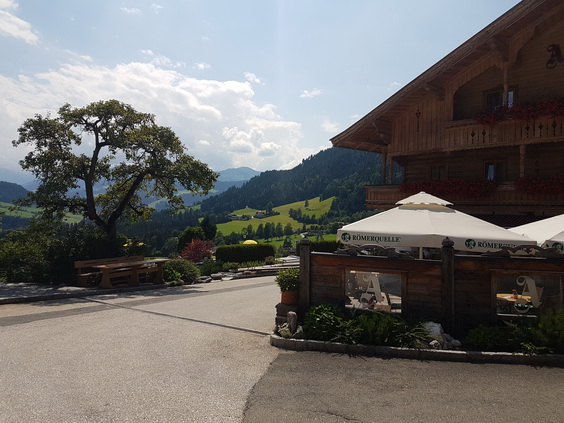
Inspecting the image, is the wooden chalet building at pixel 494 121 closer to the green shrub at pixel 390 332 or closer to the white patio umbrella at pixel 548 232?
the white patio umbrella at pixel 548 232

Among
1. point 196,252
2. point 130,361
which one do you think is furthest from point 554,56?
point 196,252

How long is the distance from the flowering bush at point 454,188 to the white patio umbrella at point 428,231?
858 centimetres

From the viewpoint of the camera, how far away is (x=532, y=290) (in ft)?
27.6

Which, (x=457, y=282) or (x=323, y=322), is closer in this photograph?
(x=457, y=282)

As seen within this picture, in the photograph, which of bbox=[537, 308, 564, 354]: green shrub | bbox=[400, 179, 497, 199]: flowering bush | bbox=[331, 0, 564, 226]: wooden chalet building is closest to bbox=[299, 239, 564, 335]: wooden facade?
bbox=[537, 308, 564, 354]: green shrub

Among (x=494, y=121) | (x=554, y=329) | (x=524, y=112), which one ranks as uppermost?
(x=524, y=112)

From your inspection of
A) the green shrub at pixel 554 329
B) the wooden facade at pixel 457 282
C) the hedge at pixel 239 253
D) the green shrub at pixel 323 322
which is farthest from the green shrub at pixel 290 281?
the hedge at pixel 239 253

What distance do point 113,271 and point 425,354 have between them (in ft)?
45.4

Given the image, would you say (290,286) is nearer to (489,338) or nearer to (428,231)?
(428,231)

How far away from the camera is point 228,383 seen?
6.33 metres

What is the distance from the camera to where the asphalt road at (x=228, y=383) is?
5.23 metres

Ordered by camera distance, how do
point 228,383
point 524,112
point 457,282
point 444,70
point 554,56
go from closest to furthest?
point 228,383
point 457,282
point 524,112
point 554,56
point 444,70

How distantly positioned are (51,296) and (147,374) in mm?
9642

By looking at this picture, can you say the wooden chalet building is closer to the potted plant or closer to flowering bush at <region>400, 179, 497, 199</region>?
flowering bush at <region>400, 179, 497, 199</region>
